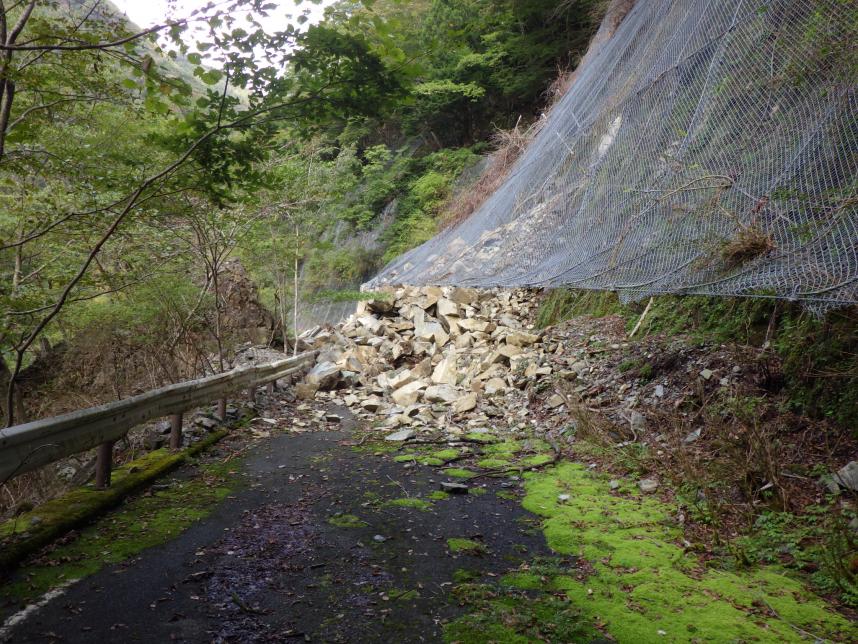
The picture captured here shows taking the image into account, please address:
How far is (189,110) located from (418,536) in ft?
8.49

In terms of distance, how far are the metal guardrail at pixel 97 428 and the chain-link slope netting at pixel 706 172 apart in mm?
2669

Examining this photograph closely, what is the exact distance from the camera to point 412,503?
134 inches

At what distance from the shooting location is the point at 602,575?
243 cm

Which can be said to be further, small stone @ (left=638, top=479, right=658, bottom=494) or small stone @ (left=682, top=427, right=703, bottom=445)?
small stone @ (left=682, top=427, right=703, bottom=445)

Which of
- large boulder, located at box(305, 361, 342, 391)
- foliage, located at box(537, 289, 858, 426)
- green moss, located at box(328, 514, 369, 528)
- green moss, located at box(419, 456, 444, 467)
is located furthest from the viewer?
large boulder, located at box(305, 361, 342, 391)

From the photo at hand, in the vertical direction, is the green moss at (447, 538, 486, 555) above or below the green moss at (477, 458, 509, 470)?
above

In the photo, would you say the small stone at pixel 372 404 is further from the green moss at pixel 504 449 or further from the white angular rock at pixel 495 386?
the green moss at pixel 504 449

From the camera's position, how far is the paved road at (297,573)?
6.37 ft

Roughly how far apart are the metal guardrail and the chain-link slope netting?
8.76 feet

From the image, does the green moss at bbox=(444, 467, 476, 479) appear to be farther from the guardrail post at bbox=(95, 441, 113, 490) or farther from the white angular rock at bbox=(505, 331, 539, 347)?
the white angular rock at bbox=(505, 331, 539, 347)

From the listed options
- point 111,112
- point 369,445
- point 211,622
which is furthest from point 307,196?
point 211,622

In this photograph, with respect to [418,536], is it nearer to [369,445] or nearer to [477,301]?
[369,445]

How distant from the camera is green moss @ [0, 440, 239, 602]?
2191 millimetres

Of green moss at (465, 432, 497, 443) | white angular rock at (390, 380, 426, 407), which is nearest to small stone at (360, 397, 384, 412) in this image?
white angular rock at (390, 380, 426, 407)
